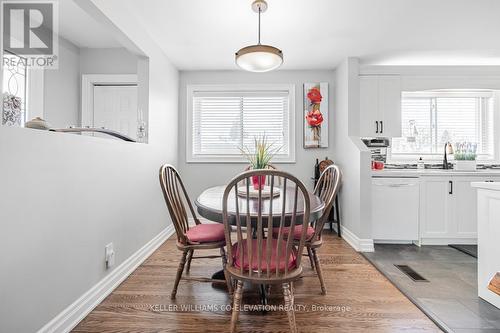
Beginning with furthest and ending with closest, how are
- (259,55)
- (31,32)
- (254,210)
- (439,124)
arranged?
(439,124), (31,32), (259,55), (254,210)

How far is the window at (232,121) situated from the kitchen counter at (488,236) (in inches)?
95.7

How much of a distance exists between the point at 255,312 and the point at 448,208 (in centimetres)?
283

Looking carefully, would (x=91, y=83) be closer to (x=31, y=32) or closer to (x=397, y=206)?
(x=31, y=32)

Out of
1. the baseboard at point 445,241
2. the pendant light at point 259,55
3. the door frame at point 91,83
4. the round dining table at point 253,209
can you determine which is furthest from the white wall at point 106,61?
the baseboard at point 445,241

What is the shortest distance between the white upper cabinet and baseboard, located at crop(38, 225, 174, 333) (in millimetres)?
3113

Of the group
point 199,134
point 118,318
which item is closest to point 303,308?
point 118,318

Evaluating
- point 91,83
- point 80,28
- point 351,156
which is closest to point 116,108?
point 91,83

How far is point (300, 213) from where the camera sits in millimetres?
1635

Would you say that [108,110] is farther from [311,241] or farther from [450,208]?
[450,208]

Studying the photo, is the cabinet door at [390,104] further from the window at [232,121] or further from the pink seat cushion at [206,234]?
the pink seat cushion at [206,234]

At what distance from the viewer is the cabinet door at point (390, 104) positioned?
148 inches

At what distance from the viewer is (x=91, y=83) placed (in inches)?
147

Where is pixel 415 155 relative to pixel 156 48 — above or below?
below

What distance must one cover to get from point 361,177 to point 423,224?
1003 millimetres
